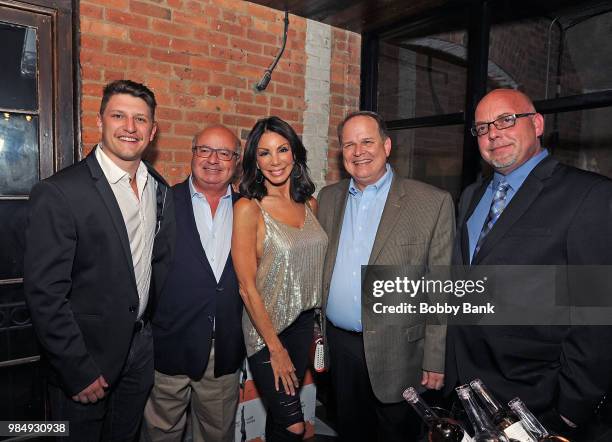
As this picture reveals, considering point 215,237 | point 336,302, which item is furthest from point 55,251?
point 336,302

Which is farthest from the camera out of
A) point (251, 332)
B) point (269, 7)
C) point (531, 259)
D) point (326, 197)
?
point (269, 7)

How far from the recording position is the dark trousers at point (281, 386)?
6.89ft

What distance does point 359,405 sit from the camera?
2250mm

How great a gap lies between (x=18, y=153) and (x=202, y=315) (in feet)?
4.74

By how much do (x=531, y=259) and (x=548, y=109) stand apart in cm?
138

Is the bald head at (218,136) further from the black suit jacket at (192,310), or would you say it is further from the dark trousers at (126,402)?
the dark trousers at (126,402)

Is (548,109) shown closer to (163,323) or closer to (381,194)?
(381,194)

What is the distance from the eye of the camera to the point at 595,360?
1622mm

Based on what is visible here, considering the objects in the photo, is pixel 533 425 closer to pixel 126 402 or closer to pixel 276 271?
pixel 276 271

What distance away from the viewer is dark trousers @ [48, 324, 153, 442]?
2.00 metres

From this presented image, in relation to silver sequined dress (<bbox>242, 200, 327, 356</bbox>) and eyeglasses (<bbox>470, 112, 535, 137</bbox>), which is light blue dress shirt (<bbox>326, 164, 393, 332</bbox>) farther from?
eyeglasses (<bbox>470, 112, 535, 137</bbox>)

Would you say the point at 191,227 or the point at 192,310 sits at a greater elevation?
the point at 191,227

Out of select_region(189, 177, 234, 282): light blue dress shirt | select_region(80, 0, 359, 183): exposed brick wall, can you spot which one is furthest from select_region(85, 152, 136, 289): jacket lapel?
select_region(80, 0, 359, 183): exposed brick wall

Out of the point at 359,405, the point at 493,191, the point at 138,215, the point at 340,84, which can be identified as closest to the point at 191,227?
the point at 138,215
